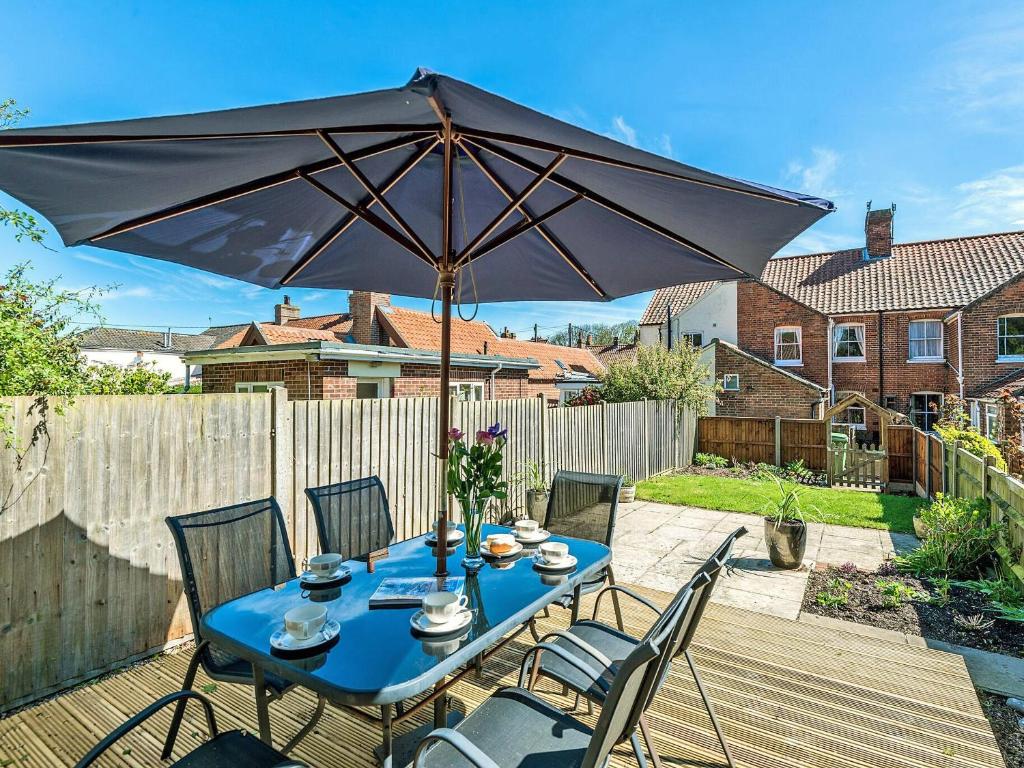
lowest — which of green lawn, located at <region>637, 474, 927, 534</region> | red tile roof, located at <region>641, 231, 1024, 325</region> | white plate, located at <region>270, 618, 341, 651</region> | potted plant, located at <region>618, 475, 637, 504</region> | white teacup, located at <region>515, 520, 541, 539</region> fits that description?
green lawn, located at <region>637, 474, 927, 534</region>

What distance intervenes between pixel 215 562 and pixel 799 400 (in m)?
15.7

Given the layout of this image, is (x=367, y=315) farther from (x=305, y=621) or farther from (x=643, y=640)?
(x=643, y=640)

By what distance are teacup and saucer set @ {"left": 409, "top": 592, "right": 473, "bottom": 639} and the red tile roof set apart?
17.0 m

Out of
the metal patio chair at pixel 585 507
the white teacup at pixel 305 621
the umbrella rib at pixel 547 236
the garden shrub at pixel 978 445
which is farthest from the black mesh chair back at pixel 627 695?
the garden shrub at pixel 978 445

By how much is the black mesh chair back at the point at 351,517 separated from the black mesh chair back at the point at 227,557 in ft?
0.90

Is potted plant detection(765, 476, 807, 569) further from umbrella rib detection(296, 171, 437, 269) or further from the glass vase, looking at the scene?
umbrella rib detection(296, 171, 437, 269)

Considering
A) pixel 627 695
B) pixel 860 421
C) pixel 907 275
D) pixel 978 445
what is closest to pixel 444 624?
pixel 627 695

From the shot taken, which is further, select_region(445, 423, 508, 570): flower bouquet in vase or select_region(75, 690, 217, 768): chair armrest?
select_region(445, 423, 508, 570): flower bouquet in vase

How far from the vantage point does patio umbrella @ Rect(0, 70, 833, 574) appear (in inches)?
64.4

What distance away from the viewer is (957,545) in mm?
4863

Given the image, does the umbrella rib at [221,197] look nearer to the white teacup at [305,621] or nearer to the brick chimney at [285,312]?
the white teacup at [305,621]

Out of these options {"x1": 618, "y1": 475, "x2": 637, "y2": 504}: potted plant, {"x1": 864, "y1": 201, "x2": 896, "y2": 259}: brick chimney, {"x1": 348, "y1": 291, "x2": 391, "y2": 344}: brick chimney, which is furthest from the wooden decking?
{"x1": 864, "y1": 201, "x2": 896, "y2": 259}: brick chimney

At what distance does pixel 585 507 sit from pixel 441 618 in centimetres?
181

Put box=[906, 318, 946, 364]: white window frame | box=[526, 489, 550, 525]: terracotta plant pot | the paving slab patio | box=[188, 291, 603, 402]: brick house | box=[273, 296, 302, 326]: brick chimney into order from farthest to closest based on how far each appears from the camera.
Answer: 1. box=[273, 296, 302, 326]: brick chimney
2. box=[906, 318, 946, 364]: white window frame
3. box=[188, 291, 603, 402]: brick house
4. box=[526, 489, 550, 525]: terracotta plant pot
5. the paving slab patio
